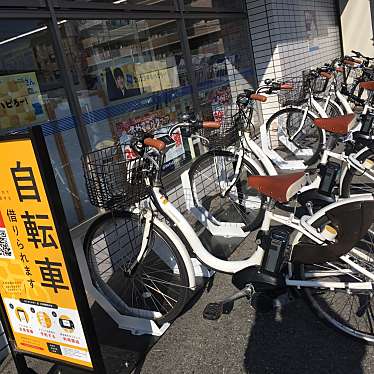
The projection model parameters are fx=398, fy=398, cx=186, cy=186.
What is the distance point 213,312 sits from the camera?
2.82 m

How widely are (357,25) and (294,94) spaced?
200 inches

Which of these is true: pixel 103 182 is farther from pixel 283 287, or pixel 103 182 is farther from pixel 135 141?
pixel 283 287

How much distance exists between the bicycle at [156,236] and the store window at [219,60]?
2565 millimetres

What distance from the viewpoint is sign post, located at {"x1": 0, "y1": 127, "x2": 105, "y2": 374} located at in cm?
192

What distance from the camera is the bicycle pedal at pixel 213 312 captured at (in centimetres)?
280

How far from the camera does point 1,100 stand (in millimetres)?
3156

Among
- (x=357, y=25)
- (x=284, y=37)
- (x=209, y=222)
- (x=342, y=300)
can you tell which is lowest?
(x=342, y=300)

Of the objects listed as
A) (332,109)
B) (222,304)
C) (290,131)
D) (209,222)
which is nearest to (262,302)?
(222,304)

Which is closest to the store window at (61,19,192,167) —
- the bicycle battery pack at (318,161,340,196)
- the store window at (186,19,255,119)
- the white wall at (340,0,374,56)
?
the store window at (186,19,255,119)

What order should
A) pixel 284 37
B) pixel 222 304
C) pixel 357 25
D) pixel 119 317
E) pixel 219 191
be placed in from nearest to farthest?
1. pixel 222 304
2. pixel 119 317
3. pixel 219 191
4. pixel 284 37
5. pixel 357 25

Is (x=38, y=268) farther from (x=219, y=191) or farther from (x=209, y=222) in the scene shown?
(x=219, y=191)

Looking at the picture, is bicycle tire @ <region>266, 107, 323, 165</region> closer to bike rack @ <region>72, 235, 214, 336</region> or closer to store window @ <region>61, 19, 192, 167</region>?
store window @ <region>61, 19, 192, 167</region>

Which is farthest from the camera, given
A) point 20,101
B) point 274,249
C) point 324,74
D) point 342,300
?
point 324,74

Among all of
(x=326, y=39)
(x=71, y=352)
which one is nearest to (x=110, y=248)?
(x=71, y=352)
